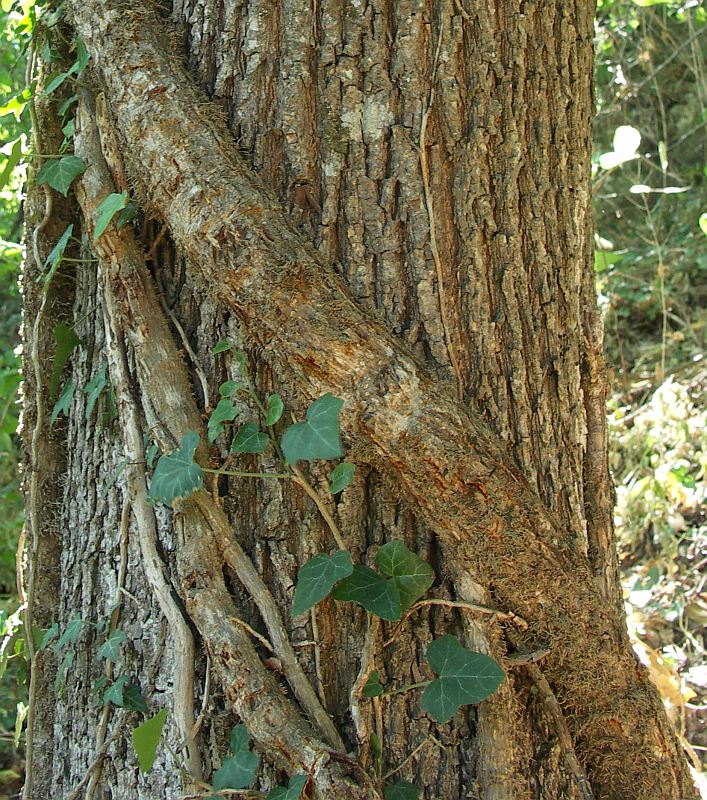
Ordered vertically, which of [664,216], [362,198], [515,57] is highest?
[664,216]

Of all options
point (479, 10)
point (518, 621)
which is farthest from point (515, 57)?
point (518, 621)

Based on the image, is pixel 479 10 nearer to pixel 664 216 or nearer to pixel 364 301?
pixel 364 301

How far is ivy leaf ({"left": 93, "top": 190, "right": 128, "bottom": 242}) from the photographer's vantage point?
1256mm

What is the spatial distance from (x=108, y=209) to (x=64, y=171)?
0.52 ft

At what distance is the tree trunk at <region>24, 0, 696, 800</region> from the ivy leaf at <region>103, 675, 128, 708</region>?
0.04 feet

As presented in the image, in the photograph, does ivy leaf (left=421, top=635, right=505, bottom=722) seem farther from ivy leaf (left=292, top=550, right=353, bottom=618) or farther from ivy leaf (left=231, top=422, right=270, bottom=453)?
ivy leaf (left=231, top=422, right=270, bottom=453)

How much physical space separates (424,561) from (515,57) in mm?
799

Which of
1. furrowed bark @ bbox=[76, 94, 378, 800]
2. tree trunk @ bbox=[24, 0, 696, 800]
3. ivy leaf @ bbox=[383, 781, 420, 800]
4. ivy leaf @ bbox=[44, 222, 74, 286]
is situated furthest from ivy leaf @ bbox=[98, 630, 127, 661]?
ivy leaf @ bbox=[44, 222, 74, 286]

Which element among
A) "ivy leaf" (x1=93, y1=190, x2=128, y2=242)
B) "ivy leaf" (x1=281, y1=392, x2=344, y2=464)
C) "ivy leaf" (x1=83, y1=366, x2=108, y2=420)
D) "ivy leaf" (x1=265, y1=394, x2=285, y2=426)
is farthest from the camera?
"ivy leaf" (x1=83, y1=366, x2=108, y2=420)

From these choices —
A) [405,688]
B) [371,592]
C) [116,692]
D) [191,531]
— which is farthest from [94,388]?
[405,688]

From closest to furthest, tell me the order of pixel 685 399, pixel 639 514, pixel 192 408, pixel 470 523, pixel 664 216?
1. pixel 470 523
2. pixel 192 408
3. pixel 639 514
4. pixel 685 399
5. pixel 664 216

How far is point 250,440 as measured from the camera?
3.82 feet

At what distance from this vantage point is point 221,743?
1160 millimetres

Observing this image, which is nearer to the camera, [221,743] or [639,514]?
[221,743]
